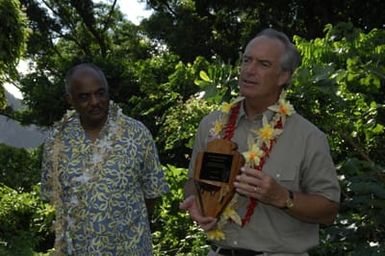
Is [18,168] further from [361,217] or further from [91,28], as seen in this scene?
[91,28]

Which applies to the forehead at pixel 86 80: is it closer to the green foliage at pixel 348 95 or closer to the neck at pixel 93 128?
the neck at pixel 93 128

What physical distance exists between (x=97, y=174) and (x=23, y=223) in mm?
6449

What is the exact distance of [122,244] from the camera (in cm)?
310

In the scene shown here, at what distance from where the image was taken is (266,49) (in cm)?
237

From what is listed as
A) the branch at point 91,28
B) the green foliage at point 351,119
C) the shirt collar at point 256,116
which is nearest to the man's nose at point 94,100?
the shirt collar at point 256,116

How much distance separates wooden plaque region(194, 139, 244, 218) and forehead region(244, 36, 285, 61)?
0.36 metres

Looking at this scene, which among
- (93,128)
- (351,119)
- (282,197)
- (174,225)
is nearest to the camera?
(282,197)

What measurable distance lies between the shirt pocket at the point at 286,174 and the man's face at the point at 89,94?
1.11 metres

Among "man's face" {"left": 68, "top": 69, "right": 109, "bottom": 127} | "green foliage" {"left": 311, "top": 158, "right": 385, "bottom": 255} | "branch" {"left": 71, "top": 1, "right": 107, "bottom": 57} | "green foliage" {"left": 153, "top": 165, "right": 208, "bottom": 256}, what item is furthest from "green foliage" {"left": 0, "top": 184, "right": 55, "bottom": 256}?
"branch" {"left": 71, "top": 1, "right": 107, "bottom": 57}

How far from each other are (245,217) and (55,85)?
46.1 feet

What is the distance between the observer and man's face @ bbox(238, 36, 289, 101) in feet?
7.76

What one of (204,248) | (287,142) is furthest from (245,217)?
(204,248)

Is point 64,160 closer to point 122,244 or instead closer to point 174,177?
point 122,244

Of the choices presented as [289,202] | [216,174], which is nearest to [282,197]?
[289,202]
